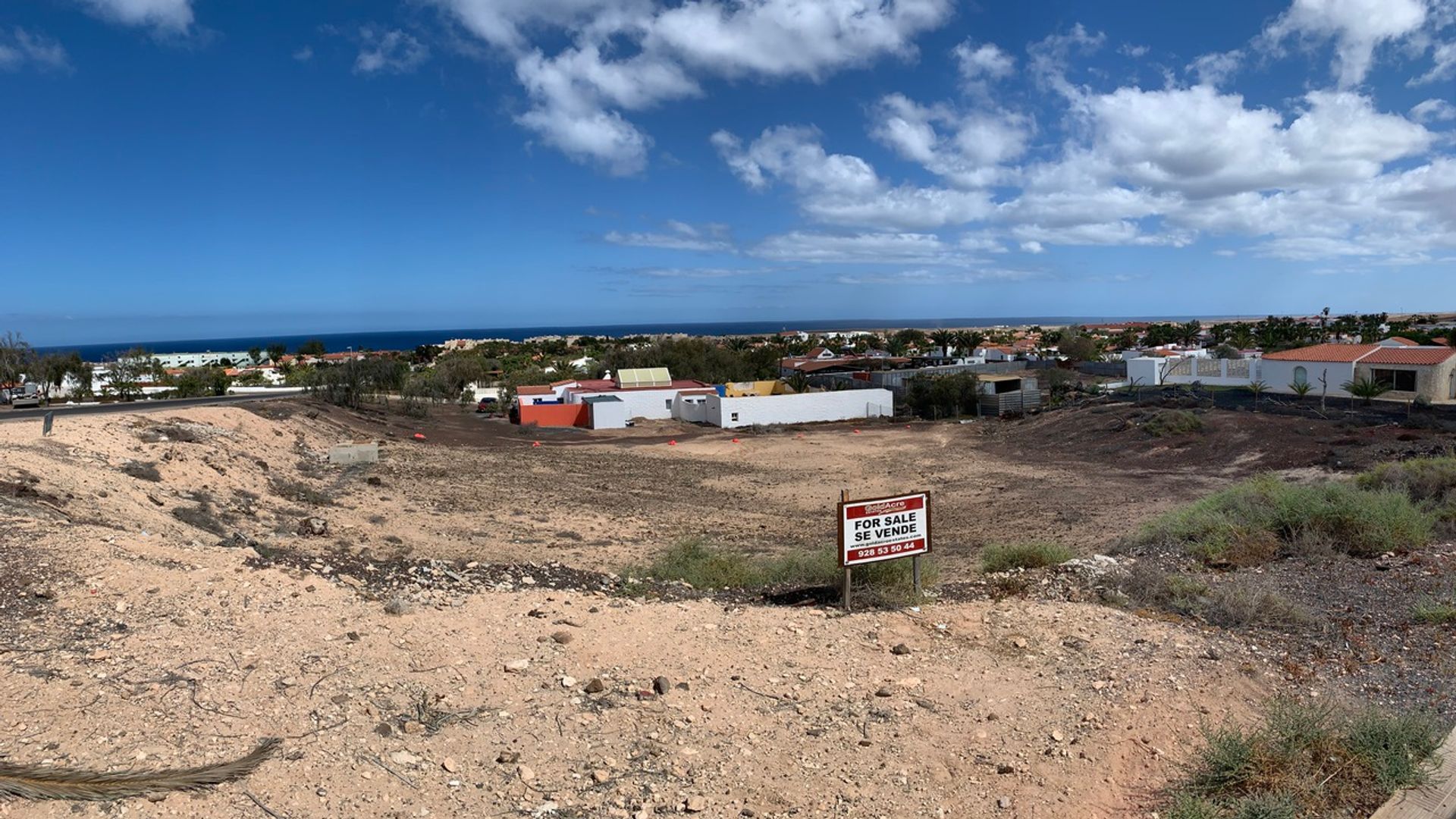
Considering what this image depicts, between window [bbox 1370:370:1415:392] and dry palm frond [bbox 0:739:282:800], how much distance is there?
51.7 m

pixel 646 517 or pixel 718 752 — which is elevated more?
pixel 718 752

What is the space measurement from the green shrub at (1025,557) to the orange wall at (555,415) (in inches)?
1542

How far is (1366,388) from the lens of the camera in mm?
38750

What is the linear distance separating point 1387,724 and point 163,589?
9.62 meters

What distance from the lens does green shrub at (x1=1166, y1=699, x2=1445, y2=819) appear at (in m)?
4.68

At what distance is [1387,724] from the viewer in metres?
5.21

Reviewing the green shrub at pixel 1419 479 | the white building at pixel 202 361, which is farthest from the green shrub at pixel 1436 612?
the white building at pixel 202 361

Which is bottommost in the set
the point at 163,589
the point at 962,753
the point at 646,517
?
the point at 646,517

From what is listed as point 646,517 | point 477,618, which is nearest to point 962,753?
point 477,618

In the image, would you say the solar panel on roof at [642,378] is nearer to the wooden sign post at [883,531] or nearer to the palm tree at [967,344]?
the wooden sign post at [883,531]

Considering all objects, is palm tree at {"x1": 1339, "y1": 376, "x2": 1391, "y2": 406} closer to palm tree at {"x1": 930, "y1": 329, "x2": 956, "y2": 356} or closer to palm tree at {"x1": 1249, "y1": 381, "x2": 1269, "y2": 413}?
palm tree at {"x1": 1249, "y1": 381, "x2": 1269, "y2": 413}

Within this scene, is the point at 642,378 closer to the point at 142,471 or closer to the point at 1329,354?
the point at 142,471

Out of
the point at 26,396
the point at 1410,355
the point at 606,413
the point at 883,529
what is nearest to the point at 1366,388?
the point at 1410,355

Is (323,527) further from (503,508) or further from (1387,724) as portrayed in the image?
(1387,724)
